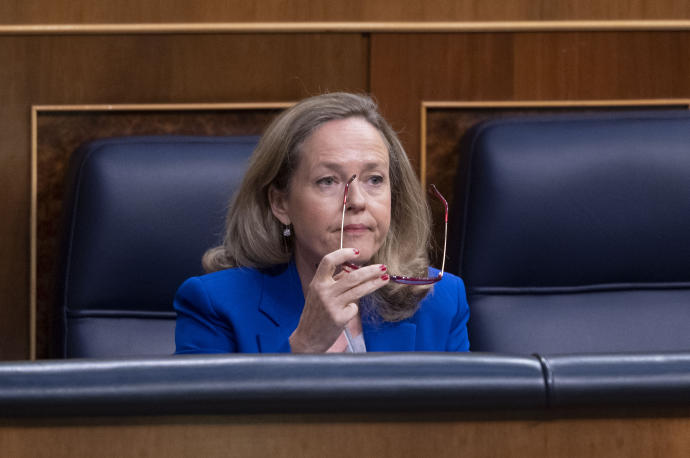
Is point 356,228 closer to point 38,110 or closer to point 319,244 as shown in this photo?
point 319,244

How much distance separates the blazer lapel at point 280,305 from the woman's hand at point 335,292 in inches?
3.8

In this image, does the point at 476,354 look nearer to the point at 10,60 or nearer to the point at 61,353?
the point at 61,353

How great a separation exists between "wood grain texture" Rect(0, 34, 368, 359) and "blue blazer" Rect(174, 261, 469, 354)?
1.53 feet

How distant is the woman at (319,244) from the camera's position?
2.91 ft

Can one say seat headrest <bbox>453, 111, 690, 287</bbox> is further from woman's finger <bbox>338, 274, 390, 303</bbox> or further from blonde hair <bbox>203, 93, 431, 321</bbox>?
woman's finger <bbox>338, 274, 390, 303</bbox>

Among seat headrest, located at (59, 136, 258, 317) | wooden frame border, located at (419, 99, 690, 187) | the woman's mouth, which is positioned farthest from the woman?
wooden frame border, located at (419, 99, 690, 187)

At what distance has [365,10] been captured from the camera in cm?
133

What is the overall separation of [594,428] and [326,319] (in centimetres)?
38

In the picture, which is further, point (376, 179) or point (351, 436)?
point (376, 179)

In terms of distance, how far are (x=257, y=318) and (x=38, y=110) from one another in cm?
62

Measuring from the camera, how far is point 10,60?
1295 mm

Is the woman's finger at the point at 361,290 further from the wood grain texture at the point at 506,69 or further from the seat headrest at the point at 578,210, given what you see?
the wood grain texture at the point at 506,69

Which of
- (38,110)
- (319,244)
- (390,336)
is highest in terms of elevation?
(38,110)

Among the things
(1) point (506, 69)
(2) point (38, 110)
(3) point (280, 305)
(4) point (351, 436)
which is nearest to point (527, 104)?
(1) point (506, 69)
